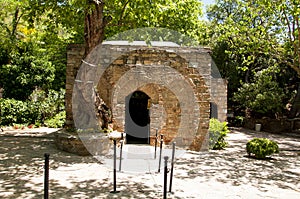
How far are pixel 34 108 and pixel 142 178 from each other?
1167 centimetres

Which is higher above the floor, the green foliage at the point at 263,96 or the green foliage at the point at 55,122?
the green foliage at the point at 263,96

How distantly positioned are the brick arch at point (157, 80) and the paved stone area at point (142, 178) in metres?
1.89

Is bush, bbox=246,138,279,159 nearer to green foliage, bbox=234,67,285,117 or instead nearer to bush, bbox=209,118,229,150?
bush, bbox=209,118,229,150

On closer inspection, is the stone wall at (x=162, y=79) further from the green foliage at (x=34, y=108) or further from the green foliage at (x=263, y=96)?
the green foliage at (x=263, y=96)

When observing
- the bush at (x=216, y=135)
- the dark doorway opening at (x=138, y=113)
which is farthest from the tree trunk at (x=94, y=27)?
the dark doorway opening at (x=138, y=113)

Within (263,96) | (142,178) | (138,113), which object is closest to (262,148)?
(142,178)

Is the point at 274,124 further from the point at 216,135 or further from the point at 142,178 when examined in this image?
the point at 142,178

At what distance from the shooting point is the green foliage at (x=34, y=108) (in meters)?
15.4

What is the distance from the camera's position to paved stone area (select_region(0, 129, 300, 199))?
532 centimetres

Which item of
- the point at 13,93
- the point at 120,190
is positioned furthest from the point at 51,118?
the point at 120,190

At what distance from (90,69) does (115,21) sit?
2007 mm

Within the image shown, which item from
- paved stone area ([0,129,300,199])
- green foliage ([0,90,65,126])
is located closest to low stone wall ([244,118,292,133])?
paved stone area ([0,129,300,199])

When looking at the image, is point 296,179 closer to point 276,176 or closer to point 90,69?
point 276,176

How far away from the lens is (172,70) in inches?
419
